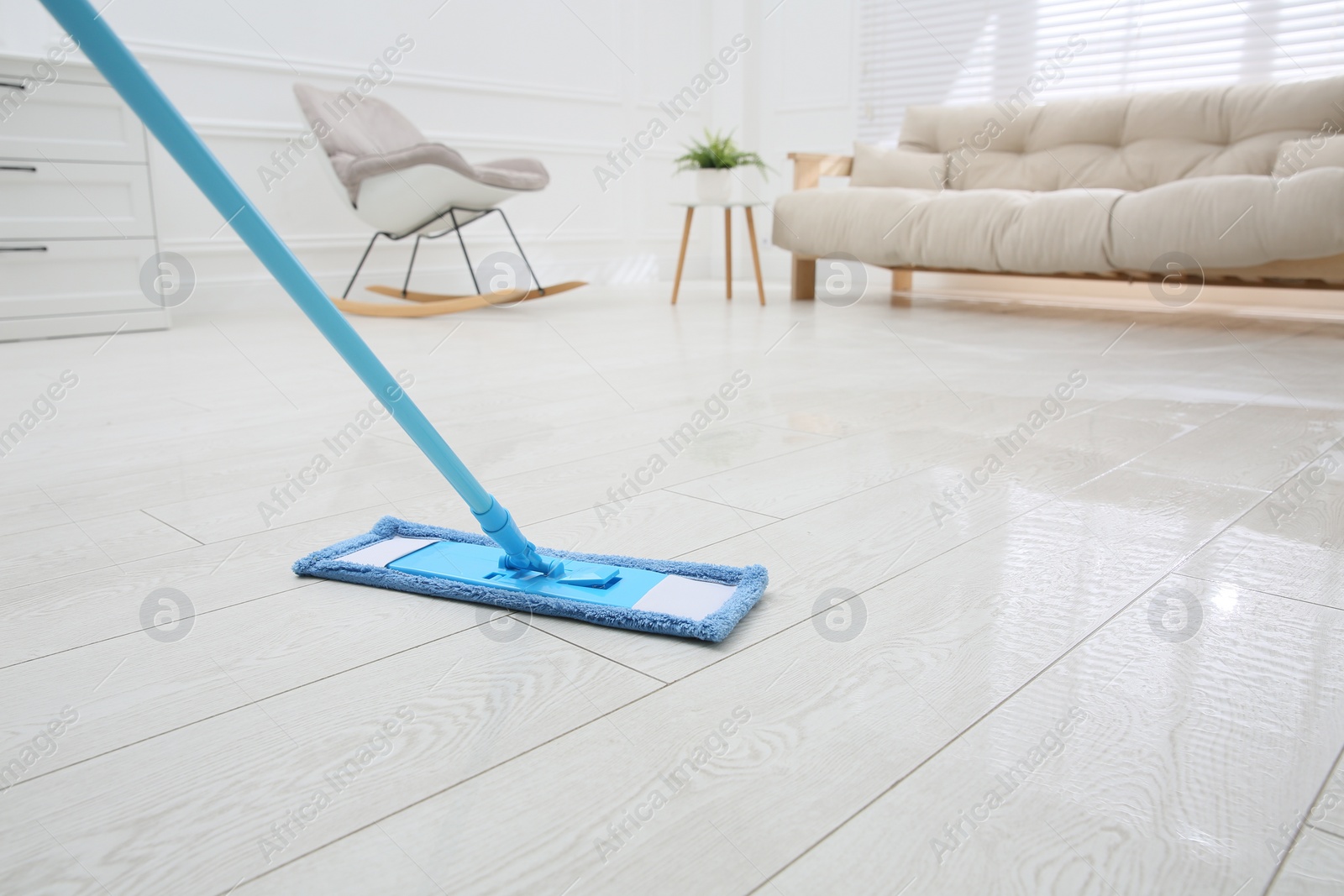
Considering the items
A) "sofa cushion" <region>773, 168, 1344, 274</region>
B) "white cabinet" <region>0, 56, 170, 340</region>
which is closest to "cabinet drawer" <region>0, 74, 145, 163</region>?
"white cabinet" <region>0, 56, 170, 340</region>

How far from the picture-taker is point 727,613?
2.47ft

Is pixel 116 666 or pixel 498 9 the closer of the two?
pixel 116 666

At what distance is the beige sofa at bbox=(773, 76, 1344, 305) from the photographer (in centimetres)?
244

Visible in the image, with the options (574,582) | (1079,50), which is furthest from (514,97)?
(574,582)

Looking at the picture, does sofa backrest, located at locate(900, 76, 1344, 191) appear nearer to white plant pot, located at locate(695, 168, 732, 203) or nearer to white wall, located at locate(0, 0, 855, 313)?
white plant pot, located at locate(695, 168, 732, 203)

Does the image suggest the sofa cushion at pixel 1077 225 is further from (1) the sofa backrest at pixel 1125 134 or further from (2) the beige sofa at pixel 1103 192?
(1) the sofa backrest at pixel 1125 134

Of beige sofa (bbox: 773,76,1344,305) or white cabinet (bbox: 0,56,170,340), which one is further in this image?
white cabinet (bbox: 0,56,170,340)

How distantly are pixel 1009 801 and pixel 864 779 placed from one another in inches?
3.1

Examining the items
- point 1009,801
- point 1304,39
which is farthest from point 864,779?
point 1304,39

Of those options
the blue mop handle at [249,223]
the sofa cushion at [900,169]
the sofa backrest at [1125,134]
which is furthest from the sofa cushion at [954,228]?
the blue mop handle at [249,223]

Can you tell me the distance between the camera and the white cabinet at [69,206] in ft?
8.60

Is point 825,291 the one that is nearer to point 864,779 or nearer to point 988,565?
point 988,565

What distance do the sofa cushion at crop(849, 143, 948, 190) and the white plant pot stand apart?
56cm

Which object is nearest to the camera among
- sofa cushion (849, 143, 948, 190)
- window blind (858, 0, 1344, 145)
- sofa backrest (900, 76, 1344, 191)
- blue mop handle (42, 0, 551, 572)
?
blue mop handle (42, 0, 551, 572)
